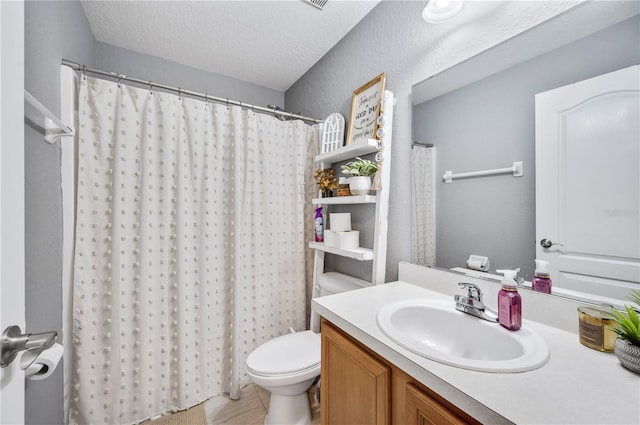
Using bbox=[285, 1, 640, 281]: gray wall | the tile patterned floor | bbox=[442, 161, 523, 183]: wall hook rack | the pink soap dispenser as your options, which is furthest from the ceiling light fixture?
the tile patterned floor

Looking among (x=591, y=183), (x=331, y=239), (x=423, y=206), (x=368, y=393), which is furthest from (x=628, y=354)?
(x=331, y=239)

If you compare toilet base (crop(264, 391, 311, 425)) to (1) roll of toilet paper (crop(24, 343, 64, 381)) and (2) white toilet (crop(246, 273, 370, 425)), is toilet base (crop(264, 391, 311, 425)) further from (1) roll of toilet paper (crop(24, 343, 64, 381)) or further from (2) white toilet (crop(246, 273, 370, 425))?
(1) roll of toilet paper (crop(24, 343, 64, 381))

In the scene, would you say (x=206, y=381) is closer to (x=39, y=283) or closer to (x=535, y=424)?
(x=39, y=283)

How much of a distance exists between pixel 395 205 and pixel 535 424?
101 centimetres

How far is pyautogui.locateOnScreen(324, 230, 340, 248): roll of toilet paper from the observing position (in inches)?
59.2

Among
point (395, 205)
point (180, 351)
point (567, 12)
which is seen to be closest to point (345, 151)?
point (395, 205)

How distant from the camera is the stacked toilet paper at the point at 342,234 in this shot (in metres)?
1.47

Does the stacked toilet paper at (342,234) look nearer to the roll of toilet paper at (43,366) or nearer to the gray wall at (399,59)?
the gray wall at (399,59)

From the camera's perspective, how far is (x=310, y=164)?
192 centimetres

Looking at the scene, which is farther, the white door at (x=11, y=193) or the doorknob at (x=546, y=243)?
the doorknob at (x=546, y=243)

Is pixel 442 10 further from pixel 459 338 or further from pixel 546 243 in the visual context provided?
pixel 459 338

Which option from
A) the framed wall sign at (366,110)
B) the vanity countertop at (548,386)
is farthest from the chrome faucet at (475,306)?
the framed wall sign at (366,110)

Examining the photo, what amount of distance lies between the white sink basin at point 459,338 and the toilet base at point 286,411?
2.64ft

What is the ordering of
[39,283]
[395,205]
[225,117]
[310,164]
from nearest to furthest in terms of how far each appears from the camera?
[39,283] < [395,205] < [225,117] < [310,164]
